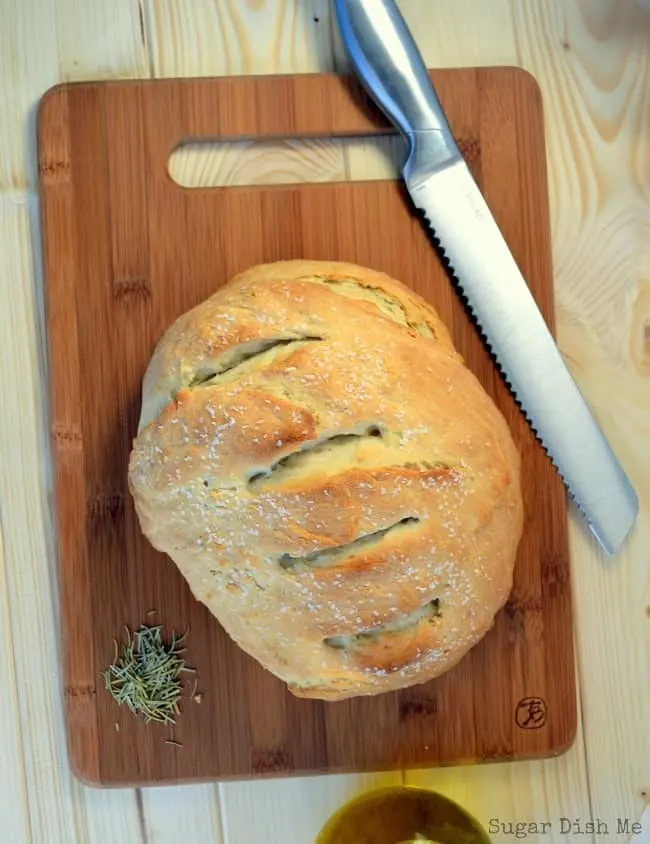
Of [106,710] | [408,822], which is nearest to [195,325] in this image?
[106,710]

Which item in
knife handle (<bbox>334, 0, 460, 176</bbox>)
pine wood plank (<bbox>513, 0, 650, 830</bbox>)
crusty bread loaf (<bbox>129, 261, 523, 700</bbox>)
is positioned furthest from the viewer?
pine wood plank (<bbox>513, 0, 650, 830</bbox>)

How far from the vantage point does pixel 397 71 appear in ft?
3.68

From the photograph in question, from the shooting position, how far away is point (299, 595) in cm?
97

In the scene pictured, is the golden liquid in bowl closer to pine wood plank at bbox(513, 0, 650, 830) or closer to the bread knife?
pine wood plank at bbox(513, 0, 650, 830)

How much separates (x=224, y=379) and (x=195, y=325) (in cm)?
7

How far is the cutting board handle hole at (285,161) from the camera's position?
46.8 inches

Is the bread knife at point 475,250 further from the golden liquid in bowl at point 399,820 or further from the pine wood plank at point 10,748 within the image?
the pine wood plank at point 10,748

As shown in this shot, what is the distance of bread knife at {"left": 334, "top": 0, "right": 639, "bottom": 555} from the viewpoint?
1.12 m

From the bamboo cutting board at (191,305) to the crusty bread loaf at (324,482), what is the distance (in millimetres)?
152

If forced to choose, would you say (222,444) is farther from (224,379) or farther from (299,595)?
(299,595)

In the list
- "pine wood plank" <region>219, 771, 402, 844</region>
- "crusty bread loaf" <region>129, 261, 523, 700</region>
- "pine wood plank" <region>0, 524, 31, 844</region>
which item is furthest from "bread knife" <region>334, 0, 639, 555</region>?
"pine wood plank" <region>0, 524, 31, 844</region>

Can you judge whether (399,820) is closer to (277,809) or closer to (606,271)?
(277,809)

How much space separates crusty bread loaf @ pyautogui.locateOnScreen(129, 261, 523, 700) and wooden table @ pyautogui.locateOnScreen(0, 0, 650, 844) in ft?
0.87

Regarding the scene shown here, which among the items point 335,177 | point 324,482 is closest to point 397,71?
point 335,177
